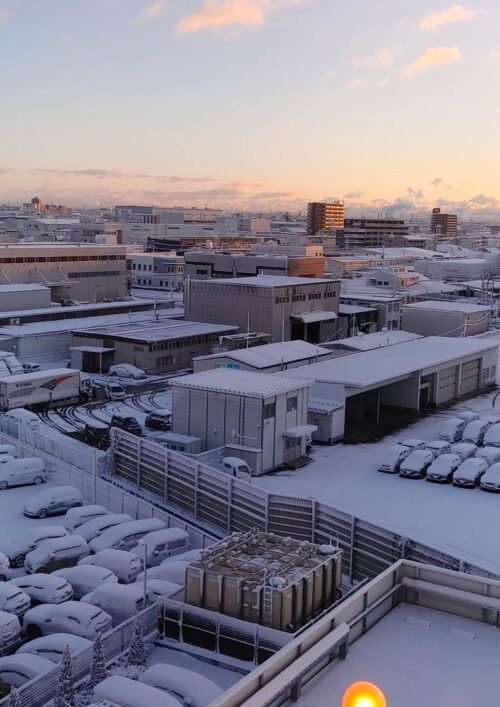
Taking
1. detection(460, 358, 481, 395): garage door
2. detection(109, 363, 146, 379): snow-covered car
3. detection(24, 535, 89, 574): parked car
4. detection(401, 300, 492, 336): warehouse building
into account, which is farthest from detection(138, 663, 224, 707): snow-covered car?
detection(401, 300, 492, 336): warehouse building

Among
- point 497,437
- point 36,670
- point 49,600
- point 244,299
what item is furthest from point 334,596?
point 244,299

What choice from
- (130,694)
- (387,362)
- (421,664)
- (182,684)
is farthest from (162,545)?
(387,362)

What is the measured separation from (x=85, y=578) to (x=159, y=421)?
7327 millimetres

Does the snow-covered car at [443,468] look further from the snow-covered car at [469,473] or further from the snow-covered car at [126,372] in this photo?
the snow-covered car at [126,372]

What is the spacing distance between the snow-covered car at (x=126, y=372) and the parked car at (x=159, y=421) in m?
5.23

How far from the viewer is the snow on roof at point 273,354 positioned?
17.8m

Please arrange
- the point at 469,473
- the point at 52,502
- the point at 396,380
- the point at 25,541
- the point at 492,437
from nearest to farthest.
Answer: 1. the point at 25,541
2. the point at 52,502
3. the point at 469,473
4. the point at 492,437
5. the point at 396,380

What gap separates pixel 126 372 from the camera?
68.8 feet

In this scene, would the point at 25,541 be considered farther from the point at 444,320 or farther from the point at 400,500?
the point at 444,320

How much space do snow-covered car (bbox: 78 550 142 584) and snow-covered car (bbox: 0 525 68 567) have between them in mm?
825

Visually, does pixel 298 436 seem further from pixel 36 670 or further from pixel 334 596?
pixel 36 670

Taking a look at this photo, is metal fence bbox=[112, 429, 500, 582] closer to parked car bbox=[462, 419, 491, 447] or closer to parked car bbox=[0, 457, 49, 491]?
parked car bbox=[0, 457, 49, 491]

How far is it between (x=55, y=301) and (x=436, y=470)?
23.9 metres

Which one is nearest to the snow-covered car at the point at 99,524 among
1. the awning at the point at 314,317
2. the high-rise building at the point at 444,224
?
the awning at the point at 314,317
